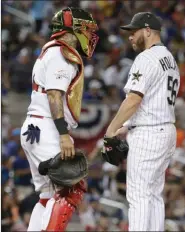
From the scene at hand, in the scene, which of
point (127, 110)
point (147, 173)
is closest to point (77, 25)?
point (127, 110)

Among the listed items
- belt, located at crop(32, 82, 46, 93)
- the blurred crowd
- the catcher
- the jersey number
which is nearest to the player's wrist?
the catcher

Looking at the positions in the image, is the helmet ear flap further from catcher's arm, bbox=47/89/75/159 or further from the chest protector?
catcher's arm, bbox=47/89/75/159

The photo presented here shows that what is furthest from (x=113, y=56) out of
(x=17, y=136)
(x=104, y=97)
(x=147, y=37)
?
(x=147, y=37)

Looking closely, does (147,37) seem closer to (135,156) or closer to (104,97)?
(135,156)

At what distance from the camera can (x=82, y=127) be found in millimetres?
13898

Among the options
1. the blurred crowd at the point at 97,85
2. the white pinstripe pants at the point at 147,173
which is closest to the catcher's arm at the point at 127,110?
the white pinstripe pants at the point at 147,173

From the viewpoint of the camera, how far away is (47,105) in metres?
6.29

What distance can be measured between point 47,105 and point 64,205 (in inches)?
31.8

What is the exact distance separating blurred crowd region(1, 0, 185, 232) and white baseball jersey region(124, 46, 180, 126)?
386 centimetres

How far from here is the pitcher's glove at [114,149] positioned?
6.50 meters

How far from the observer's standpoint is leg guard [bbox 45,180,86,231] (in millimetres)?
6051

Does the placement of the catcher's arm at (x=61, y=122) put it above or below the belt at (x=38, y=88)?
below

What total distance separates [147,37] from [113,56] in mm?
8666

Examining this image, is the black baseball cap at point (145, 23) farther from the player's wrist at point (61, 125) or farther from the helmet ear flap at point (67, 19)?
the player's wrist at point (61, 125)
